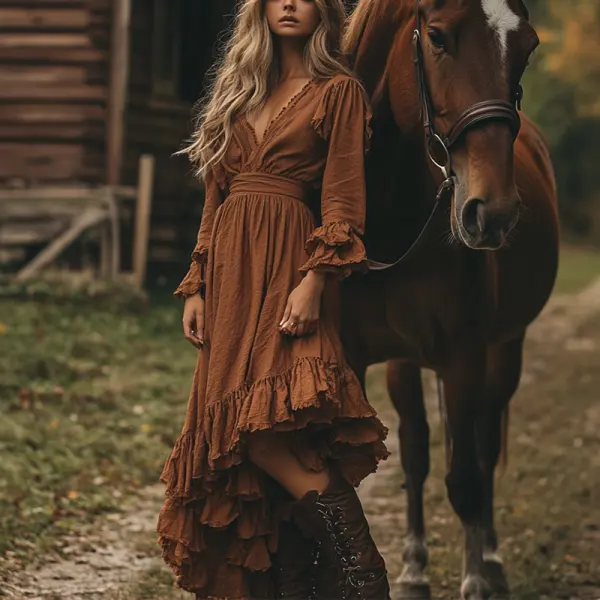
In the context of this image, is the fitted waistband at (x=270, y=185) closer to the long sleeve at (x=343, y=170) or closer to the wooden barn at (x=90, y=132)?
the long sleeve at (x=343, y=170)

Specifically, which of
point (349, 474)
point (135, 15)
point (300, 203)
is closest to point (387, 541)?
point (349, 474)

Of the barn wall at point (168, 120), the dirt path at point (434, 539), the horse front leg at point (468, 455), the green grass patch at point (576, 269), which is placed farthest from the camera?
the green grass patch at point (576, 269)

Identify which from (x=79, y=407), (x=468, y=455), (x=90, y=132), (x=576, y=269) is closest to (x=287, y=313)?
(x=468, y=455)

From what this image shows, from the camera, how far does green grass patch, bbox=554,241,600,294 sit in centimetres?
2277

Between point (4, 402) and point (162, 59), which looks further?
point (162, 59)

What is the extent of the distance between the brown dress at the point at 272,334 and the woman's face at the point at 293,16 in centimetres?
16

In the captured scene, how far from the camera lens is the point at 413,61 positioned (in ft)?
12.4

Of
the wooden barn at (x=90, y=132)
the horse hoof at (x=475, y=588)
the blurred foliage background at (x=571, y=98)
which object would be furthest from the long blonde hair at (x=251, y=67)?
the blurred foliage background at (x=571, y=98)

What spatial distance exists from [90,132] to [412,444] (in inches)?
335

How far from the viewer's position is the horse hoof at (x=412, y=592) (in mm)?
4879

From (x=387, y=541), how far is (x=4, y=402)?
3019mm

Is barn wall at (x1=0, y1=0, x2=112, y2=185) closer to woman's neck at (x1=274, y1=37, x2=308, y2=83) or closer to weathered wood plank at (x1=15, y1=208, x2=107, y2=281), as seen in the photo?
weathered wood plank at (x1=15, y1=208, x2=107, y2=281)

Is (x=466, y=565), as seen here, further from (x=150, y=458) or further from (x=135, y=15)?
(x=135, y=15)

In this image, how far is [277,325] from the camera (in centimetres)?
349
